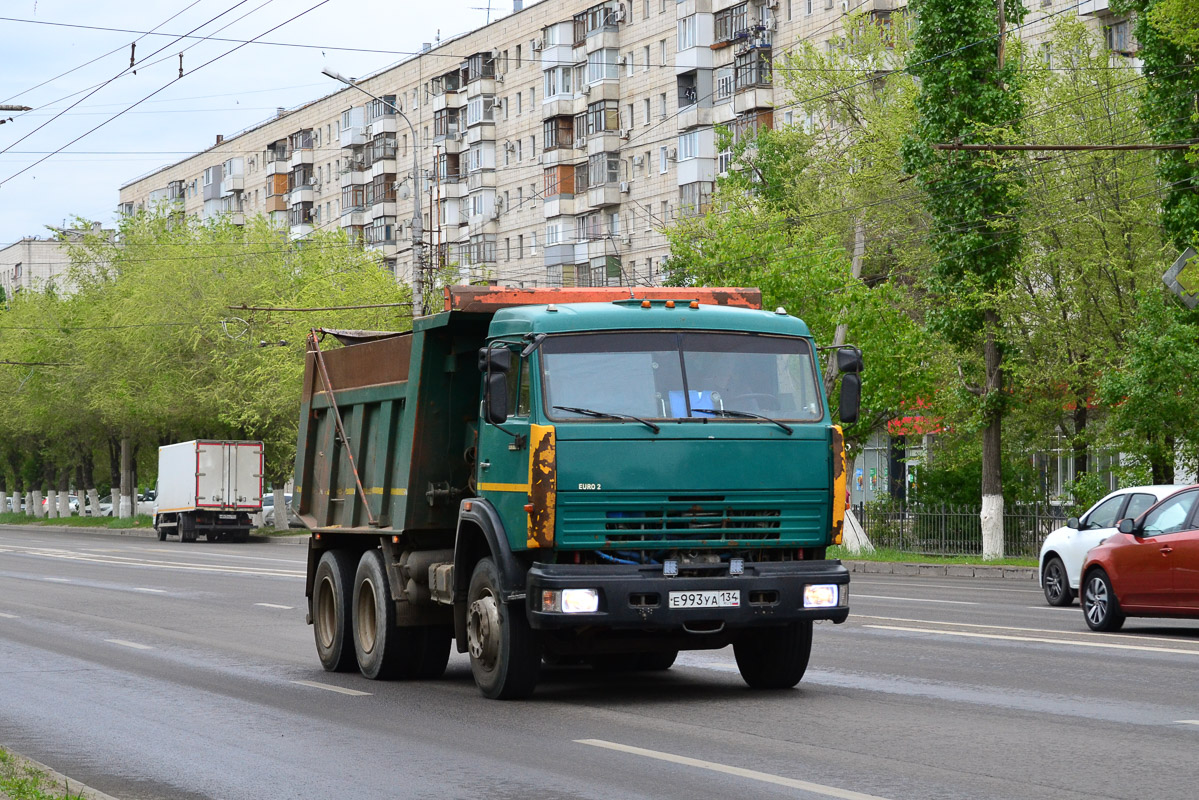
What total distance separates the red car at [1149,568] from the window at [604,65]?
6117 centimetres

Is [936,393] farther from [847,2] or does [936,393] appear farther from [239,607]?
[847,2]

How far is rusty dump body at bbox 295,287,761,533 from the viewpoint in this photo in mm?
12891

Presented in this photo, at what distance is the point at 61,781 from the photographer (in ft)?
27.9

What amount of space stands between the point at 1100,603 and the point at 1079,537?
4.23 meters

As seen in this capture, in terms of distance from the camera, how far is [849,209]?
45.3 meters

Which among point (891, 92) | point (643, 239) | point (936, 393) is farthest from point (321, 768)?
point (643, 239)

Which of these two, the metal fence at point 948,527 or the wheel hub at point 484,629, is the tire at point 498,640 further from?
the metal fence at point 948,527

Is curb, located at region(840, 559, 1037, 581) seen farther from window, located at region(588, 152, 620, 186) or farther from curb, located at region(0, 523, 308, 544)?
window, located at region(588, 152, 620, 186)

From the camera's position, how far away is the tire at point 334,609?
14680 millimetres

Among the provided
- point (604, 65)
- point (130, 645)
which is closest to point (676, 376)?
point (130, 645)

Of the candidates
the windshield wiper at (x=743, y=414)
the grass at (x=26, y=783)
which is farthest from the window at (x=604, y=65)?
the grass at (x=26, y=783)

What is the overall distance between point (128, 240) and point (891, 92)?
39.4 meters

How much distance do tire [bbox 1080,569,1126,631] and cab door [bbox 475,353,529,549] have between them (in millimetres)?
8058

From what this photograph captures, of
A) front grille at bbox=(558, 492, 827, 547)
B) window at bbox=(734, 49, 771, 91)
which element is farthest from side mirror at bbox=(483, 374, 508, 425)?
window at bbox=(734, 49, 771, 91)
